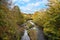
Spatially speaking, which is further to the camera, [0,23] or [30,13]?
[30,13]

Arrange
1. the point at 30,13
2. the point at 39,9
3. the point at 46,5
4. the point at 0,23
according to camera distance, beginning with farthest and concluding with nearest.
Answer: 1. the point at 30,13
2. the point at 39,9
3. the point at 46,5
4. the point at 0,23

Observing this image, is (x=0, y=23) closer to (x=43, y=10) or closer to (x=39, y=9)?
(x=43, y=10)

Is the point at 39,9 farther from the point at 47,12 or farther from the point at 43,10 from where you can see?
the point at 47,12

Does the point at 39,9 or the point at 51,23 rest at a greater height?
the point at 39,9

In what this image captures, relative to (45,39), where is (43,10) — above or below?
above

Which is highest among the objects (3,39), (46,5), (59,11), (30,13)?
(30,13)

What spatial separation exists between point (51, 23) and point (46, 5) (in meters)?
1.78

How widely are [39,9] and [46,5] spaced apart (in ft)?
7.54

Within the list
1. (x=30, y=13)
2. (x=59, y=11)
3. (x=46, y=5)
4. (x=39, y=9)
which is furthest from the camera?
(x=30, y=13)

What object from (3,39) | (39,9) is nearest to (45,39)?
(39,9)

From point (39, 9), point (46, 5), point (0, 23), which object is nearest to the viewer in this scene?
point (0, 23)

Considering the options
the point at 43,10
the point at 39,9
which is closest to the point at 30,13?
the point at 39,9

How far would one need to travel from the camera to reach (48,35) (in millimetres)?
15867

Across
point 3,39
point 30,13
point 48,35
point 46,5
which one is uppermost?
point 30,13
